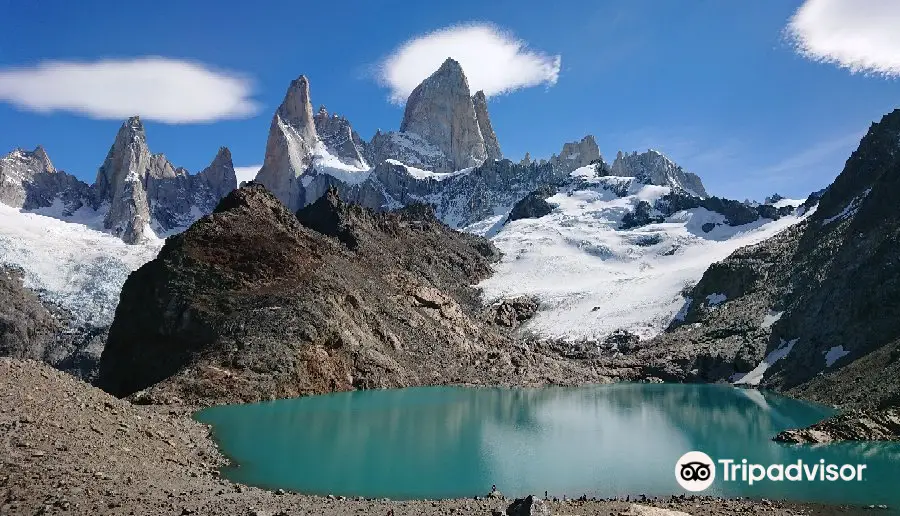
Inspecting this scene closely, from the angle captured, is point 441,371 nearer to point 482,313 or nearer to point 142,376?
point 142,376

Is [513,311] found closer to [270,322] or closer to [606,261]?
[606,261]

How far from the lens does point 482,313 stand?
317 ft

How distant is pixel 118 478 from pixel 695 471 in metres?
20.2

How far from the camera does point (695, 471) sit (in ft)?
84.1

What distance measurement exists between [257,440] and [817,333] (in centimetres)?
4776

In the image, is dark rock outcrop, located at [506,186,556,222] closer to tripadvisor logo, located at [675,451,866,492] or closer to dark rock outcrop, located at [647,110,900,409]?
dark rock outcrop, located at [647,110,900,409]

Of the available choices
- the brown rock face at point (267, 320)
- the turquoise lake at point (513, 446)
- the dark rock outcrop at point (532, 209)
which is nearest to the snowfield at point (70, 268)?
the brown rock face at point (267, 320)

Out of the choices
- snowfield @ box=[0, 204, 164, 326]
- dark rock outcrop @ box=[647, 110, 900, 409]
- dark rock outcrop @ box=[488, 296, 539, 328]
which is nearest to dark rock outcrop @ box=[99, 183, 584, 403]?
dark rock outcrop @ box=[488, 296, 539, 328]

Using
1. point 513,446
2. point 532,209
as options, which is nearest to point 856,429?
point 513,446

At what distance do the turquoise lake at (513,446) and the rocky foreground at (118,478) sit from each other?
2331mm

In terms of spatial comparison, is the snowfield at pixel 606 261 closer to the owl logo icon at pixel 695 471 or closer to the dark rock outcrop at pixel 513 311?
the dark rock outcrop at pixel 513 311

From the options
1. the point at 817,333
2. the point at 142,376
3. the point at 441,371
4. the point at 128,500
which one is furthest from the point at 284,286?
the point at 817,333

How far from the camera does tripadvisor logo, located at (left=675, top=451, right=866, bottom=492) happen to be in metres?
23.5

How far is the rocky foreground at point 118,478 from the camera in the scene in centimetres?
1608
